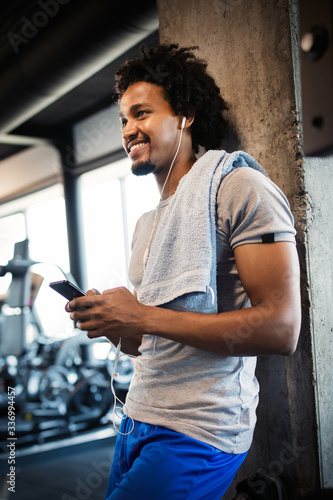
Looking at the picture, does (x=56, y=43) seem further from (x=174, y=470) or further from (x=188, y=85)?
(x=174, y=470)

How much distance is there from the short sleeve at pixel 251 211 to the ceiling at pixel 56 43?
5.12ft

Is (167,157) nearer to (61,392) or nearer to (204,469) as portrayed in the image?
(204,469)

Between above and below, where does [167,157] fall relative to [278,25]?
below

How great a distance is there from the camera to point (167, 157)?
133cm

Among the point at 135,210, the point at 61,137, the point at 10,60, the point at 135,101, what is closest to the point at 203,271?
the point at 135,101

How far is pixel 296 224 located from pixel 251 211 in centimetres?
33

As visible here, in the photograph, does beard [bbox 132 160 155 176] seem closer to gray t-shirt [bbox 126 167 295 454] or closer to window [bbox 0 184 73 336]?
gray t-shirt [bbox 126 167 295 454]

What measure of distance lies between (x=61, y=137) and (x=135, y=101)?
18.3 ft
